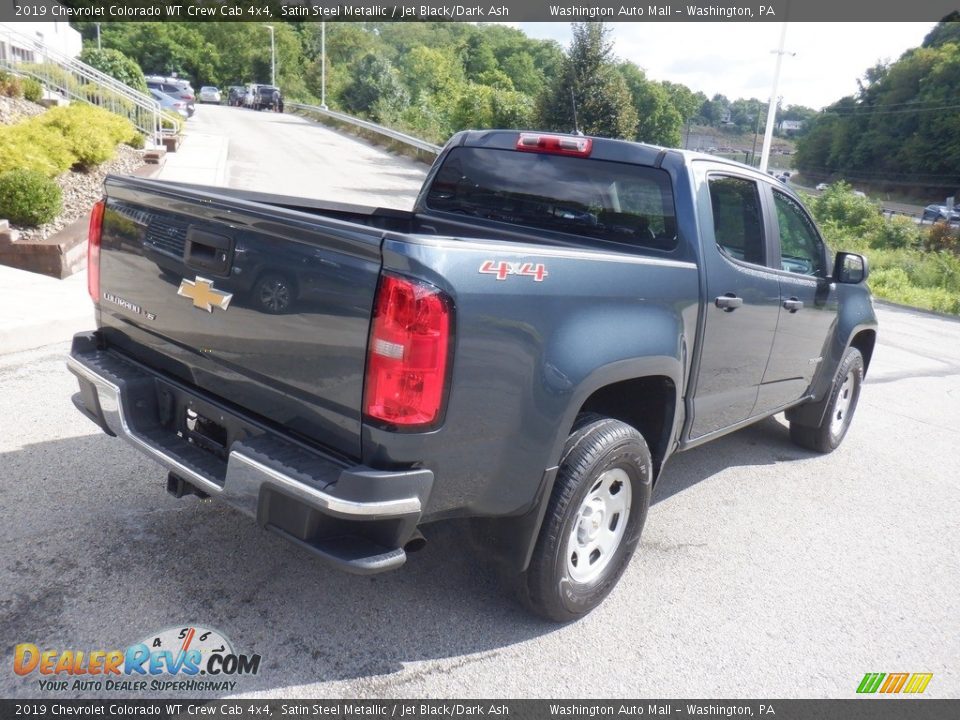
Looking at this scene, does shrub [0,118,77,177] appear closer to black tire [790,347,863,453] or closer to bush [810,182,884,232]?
black tire [790,347,863,453]

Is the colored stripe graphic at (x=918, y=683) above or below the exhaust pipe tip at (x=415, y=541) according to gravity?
below

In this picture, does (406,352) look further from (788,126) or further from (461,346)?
(788,126)

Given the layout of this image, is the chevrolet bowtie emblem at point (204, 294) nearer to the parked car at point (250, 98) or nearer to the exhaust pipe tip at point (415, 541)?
the exhaust pipe tip at point (415, 541)

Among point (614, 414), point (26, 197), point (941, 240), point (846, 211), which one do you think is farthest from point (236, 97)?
point (614, 414)

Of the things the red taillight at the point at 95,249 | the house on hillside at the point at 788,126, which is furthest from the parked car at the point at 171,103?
the house on hillside at the point at 788,126

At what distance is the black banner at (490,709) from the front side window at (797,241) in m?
2.47

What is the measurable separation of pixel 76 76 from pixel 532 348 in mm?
20112

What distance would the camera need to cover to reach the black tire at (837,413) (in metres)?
5.58

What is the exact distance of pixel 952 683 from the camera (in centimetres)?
318

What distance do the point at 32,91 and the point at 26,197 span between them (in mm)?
9523

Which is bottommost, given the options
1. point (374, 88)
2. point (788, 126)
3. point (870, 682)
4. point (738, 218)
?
point (870, 682)

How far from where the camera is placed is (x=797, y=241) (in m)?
4.93

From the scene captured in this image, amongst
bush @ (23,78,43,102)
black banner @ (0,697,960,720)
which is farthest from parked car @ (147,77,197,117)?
black banner @ (0,697,960,720)

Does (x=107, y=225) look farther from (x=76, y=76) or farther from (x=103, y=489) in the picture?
(x=76, y=76)
